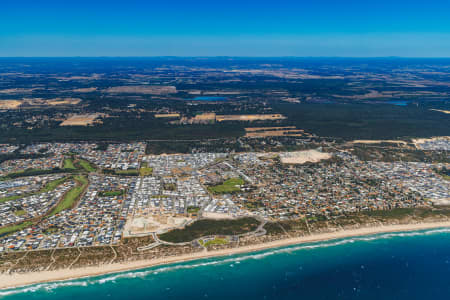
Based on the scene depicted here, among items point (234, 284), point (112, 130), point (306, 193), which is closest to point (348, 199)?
point (306, 193)

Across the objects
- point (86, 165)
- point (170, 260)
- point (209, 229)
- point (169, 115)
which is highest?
point (169, 115)

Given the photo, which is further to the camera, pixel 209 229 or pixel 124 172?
pixel 124 172

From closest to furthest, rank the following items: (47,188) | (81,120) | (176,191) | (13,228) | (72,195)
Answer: (13,228)
(72,195)
(176,191)
(47,188)
(81,120)

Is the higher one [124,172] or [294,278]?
[124,172]

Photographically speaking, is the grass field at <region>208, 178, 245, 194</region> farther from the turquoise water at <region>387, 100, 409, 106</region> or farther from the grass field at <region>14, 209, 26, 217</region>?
the turquoise water at <region>387, 100, 409, 106</region>

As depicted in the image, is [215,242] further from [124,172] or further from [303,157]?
[303,157]

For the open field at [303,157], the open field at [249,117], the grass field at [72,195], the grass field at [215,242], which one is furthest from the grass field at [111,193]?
the open field at [249,117]

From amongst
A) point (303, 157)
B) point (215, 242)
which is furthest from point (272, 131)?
point (215, 242)

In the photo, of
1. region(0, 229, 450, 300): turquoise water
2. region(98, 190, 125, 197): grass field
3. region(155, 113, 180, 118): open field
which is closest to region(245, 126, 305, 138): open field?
region(155, 113, 180, 118): open field

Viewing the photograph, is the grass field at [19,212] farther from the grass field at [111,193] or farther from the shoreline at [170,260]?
the shoreline at [170,260]
